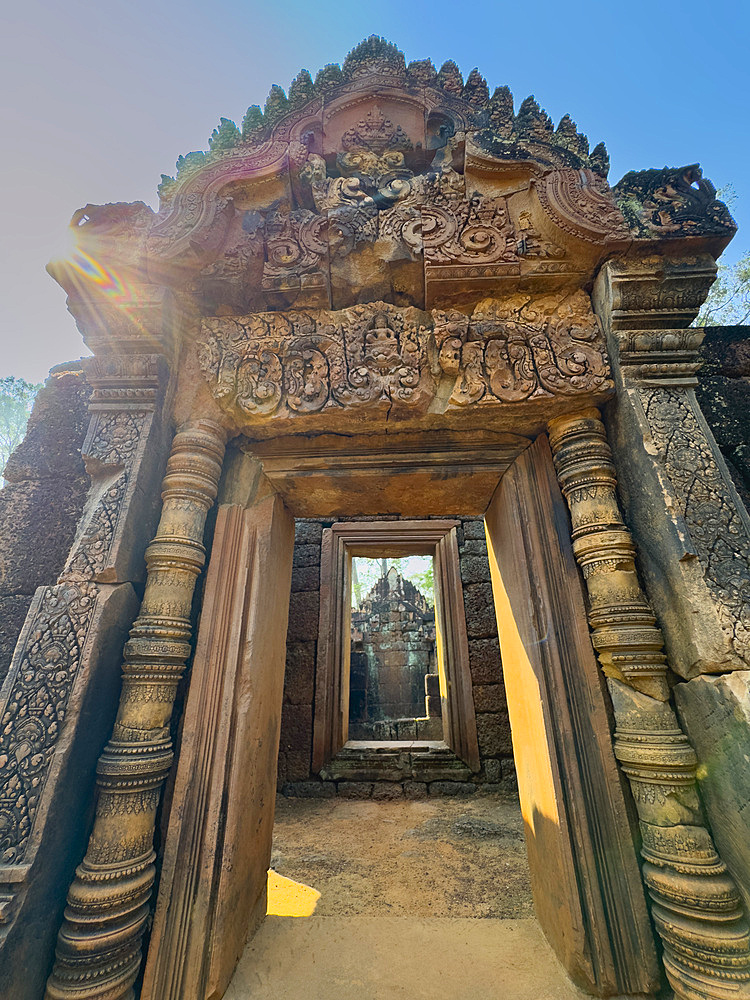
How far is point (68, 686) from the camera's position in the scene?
152 centimetres

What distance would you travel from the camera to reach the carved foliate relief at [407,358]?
1.99m

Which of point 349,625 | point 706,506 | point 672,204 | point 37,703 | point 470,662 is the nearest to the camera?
point 37,703

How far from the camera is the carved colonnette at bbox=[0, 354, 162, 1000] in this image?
4.27 ft

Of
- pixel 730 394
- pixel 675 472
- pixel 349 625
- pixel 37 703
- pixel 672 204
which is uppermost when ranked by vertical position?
pixel 672 204

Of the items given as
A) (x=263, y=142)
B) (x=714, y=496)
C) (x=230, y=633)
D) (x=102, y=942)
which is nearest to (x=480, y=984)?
(x=102, y=942)

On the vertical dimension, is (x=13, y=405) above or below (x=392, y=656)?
above

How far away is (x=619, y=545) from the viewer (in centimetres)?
176

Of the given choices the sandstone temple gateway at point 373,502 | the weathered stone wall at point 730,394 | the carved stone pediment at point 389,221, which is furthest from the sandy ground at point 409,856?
the carved stone pediment at point 389,221

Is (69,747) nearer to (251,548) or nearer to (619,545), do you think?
(251,548)

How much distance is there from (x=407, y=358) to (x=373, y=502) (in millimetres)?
871

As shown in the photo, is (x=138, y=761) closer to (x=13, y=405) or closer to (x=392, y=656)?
(x=392, y=656)

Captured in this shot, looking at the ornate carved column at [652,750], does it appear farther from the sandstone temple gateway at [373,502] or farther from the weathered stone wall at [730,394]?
the weathered stone wall at [730,394]

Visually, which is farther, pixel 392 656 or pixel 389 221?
pixel 392 656

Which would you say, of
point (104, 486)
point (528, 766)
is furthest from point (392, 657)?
point (104, 486)
